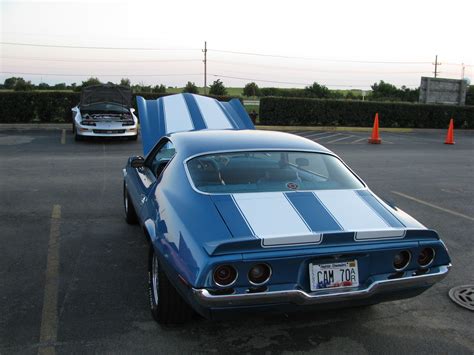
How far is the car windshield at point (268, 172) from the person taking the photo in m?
3.63

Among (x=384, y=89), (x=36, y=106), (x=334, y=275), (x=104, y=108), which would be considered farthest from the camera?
(x=384, y=89)

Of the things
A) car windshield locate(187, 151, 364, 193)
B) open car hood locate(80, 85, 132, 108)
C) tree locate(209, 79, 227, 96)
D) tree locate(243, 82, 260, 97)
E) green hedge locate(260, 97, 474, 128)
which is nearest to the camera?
car windshield locate(187, 151, 364, 193)

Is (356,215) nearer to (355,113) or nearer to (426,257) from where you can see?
(426,257)

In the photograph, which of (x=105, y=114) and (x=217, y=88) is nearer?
(x=105, y=114)

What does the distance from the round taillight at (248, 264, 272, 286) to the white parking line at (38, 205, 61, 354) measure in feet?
4.54

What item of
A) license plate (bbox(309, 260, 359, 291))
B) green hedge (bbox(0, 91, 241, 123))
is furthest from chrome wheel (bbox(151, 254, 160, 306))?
green hedge (bbox(0, 91, 241, 123))

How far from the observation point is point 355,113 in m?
23.8

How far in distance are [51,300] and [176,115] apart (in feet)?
11.7

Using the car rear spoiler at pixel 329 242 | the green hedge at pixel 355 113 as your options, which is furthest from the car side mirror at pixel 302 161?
the green hedge at pixel 355 113

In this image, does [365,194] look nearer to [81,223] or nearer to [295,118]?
[81,223]

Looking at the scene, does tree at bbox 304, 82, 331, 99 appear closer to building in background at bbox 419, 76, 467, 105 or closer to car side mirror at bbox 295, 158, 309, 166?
building in background at bbox 419, 76, 467, 105

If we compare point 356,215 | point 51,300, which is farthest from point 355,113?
point 51,300

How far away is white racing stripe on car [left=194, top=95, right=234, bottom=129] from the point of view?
6.76 m

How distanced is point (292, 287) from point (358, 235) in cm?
54
